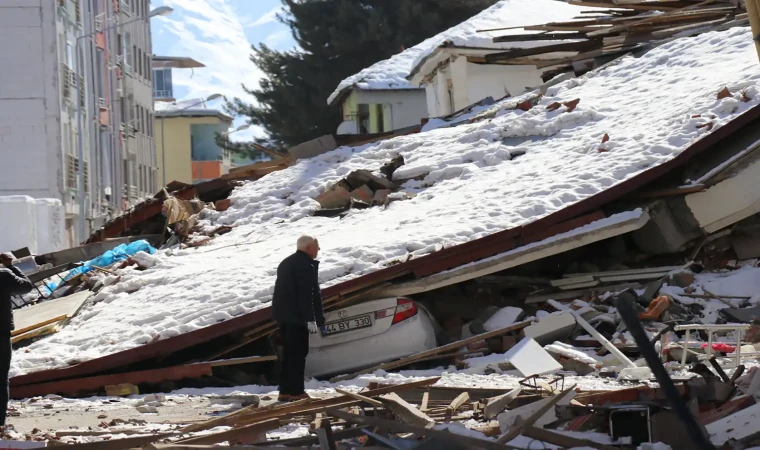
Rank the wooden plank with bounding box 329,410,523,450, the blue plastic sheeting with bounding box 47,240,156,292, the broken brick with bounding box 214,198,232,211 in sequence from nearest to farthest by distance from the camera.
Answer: the wooden plank with bounding box 329,410,523,450 < the blue plastic sheeting with bounding box 47,240,156,292 < the broken brick with bounding box 214,198,232,211

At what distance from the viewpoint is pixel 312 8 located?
4647 cm

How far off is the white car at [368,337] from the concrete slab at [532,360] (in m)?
1.69

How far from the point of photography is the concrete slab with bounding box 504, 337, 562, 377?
1155cm

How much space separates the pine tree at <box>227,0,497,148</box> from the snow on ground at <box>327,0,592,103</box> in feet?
18.5

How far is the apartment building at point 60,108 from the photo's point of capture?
43062mm

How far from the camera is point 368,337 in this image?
1373 centimetres

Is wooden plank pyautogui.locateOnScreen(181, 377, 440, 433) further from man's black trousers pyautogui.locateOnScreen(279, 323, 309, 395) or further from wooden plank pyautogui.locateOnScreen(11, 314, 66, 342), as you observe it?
wooden plank pyautogui.locateOnScreen(11, 314, 66, 342)

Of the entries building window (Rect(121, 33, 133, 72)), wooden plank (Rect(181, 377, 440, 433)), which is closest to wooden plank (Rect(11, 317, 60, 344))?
wooden plank (Rect(181, 377, 440, 433))

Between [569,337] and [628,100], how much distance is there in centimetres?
564

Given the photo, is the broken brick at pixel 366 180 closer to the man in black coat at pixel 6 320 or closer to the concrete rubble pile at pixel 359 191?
the concrete rubble pile at pixel 359 191

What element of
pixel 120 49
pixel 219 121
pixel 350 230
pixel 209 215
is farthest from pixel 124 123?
pixel 350 230

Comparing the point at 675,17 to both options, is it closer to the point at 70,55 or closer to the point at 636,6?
the point at 636,6

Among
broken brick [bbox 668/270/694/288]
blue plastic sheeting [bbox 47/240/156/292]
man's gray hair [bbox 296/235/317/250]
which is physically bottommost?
broken brick [bbox 668/270/694/288]

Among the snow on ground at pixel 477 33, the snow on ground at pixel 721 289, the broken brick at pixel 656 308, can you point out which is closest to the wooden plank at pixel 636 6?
the snow on ground at pixel 477 33
